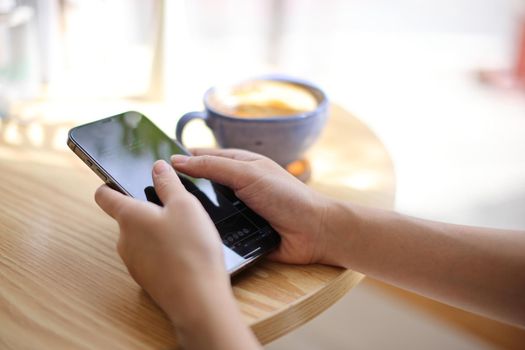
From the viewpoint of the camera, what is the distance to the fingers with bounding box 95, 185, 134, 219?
0.49m

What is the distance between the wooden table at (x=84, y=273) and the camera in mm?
448

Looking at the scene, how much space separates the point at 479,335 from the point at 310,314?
0.82 m

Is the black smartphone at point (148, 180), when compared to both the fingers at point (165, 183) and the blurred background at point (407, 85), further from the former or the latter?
the blurred background at point (407, 85)

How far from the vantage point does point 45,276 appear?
1.66 ft

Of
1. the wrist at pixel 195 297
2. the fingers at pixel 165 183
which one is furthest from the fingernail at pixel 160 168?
the wrist at pixel 195 297

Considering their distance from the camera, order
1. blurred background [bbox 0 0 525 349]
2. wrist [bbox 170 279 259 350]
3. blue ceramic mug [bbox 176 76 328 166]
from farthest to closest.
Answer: blurred background [bbox 0 0 525 349] → blue ceramic mug [bbox 176 76 328 166] → wrist [bbox 170 279 259 350]

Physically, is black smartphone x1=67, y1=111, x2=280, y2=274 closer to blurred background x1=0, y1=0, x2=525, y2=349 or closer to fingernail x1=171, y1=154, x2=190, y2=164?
fingernail x1=171, y1=154, x2=190, y2=164

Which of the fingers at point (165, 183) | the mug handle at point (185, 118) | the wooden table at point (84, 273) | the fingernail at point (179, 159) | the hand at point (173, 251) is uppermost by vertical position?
the mug handle at point (185, 118)

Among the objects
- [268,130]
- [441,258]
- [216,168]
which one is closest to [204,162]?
[216,168]

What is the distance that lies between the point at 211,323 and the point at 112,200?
157 mm

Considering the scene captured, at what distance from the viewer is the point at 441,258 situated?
1.77ft

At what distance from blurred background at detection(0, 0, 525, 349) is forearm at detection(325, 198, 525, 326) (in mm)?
517

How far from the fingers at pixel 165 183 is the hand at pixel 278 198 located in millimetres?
37

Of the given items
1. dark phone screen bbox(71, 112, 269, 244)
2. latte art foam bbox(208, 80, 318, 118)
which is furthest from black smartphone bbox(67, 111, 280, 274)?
latte art foam bbox(208, 80, 318, 118)
